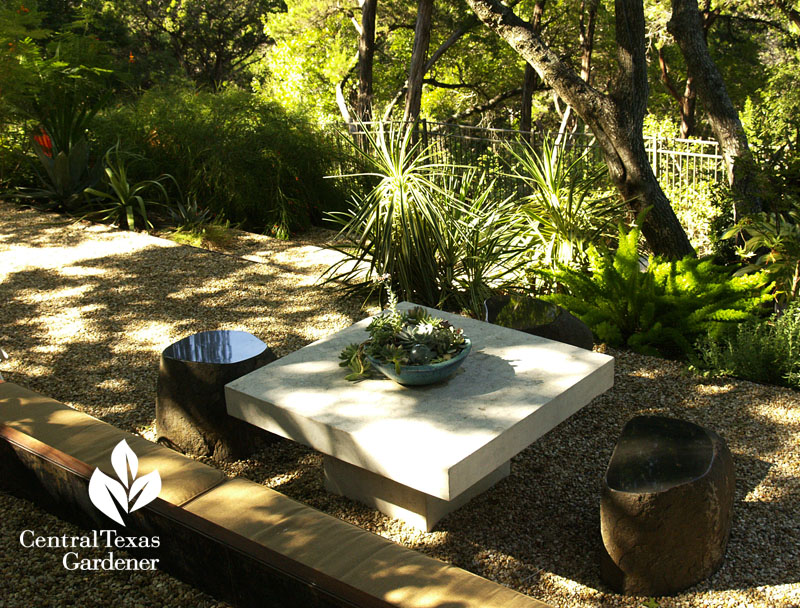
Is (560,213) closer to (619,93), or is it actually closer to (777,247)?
(619,93)

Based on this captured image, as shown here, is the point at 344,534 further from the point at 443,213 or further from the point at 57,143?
the point at 57,143

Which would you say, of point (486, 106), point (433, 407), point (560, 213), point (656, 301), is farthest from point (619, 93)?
point (486, 106)

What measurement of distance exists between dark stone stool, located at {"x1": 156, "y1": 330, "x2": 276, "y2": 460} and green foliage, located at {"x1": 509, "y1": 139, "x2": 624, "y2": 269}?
2.97 metres

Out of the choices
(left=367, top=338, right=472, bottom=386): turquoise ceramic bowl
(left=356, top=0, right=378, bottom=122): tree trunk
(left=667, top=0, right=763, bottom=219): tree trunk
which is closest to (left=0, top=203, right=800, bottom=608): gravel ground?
(left=367, top=338, right=472, bottom=386): turquoise ceramic bowl

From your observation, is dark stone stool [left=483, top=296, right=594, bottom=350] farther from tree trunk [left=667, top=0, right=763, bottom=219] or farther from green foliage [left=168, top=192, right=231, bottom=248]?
green foliage [left=168, top=192, right=231, bottom=248]

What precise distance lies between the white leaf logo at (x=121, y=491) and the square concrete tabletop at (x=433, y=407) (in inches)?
22.0

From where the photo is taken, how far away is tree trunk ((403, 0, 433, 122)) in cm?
1210

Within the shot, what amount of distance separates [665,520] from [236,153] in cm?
676

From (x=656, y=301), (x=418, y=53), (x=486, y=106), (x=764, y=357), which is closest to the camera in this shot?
(x=764, y=357)

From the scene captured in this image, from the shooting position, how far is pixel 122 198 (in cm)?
777

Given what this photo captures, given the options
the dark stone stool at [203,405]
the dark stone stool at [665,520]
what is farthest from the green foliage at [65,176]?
the dark stone stool at [665,520]

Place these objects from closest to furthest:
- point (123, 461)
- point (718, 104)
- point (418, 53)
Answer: point (123, 461), point (718, 104), point (418, 53)

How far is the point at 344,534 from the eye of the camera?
262cm

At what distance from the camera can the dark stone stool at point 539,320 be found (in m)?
4.29
